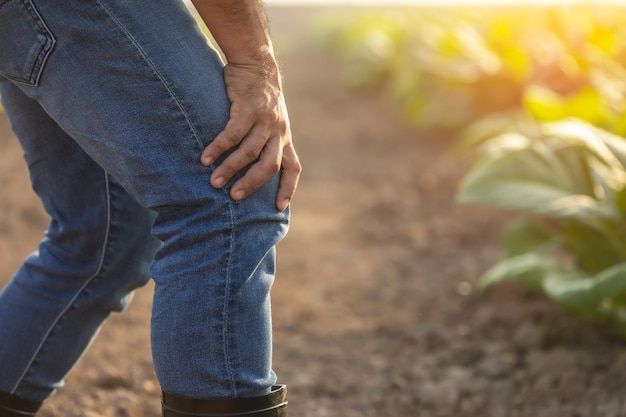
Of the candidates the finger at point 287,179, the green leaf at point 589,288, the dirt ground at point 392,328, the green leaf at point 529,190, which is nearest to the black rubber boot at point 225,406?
the finger at point 287,179

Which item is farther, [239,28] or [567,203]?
Answer: [567,203]

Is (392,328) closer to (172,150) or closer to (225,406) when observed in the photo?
(225,406)

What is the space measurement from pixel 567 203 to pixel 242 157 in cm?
151

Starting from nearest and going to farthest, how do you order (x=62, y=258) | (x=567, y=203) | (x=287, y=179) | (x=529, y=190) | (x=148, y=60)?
1. (x=148, y=60)
2. (x=287, y=179)
3. (x=62, y=258)
4. (x=567, y=203)
5. (x=529, y=190)

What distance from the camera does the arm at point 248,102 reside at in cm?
127

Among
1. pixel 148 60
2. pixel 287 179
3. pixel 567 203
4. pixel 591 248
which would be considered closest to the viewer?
pixel 148 60

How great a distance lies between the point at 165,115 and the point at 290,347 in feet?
5.81

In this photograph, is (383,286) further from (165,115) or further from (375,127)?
(375,127)

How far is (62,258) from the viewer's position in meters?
1.64

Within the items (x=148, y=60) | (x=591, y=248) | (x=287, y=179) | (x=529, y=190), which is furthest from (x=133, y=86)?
(x=591, y=248)

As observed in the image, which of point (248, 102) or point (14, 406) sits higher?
point (248, 102)

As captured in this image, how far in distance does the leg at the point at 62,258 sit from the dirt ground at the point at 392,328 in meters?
0.58

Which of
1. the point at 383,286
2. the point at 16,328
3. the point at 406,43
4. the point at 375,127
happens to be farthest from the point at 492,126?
the point at 406,43

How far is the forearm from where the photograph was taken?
4.19ft
